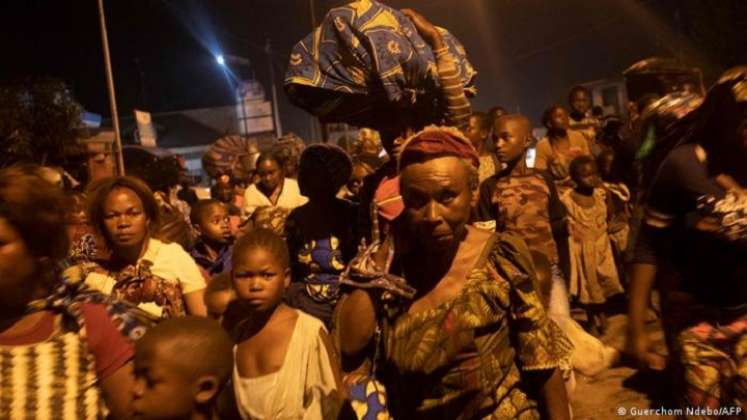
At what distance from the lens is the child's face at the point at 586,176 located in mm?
7332

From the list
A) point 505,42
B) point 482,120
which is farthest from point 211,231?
point 505,42

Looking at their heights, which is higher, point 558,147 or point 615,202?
point 558,147

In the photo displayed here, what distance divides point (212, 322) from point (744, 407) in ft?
7.17

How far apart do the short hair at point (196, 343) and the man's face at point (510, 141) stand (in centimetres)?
349

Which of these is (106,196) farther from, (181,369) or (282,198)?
(282,198)

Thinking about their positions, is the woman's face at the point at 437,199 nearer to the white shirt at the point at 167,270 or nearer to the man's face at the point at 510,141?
the white shirt at the point at 167,270

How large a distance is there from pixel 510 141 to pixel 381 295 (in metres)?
3.24

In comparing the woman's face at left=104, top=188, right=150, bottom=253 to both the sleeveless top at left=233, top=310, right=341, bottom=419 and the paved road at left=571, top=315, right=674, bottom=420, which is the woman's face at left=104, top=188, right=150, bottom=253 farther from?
the paved road at left=571, top=315, right=674, bottom=420

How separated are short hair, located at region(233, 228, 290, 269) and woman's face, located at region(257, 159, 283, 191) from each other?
13.8 ft

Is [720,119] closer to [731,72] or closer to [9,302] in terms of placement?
[731,72]

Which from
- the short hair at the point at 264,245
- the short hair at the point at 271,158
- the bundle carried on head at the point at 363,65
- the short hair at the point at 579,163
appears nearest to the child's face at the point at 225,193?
the short hair at the point at 271,158

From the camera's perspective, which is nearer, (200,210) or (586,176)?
(200,210)

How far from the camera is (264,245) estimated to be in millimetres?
3459

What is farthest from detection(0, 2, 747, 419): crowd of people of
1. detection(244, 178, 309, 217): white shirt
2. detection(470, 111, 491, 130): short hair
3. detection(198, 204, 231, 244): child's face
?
detection(244, 178, 309, 217): white shirt
